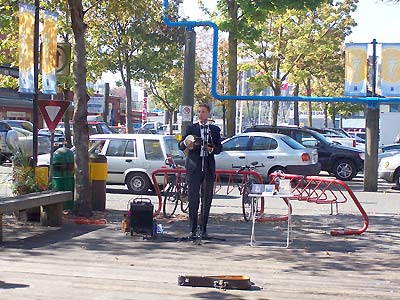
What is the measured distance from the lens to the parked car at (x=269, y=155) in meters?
18.8

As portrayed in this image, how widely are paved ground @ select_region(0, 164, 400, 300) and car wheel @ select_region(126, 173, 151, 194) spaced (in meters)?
3.94

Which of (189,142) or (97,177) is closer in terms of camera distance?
(189,142)

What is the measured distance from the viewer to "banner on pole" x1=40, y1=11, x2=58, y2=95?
13.5m

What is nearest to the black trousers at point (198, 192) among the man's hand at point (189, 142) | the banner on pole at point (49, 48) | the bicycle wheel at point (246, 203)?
the man's hand at point (189, 142)

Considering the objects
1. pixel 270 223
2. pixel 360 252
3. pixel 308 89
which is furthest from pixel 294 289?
pixel 308 89

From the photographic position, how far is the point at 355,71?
18.0 metres

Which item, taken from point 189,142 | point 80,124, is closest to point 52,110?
point 80,124

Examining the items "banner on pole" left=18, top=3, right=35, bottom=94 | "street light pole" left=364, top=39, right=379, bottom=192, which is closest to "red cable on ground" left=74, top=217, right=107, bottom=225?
"banner on pole" left=18, top=3, right=35, bottom=94

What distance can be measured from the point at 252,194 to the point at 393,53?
9.45 meters

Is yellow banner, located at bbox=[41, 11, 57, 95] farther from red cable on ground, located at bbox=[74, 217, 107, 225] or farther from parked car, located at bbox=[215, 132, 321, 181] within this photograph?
parked car, located at bbox=[215, 132, 321, 181]

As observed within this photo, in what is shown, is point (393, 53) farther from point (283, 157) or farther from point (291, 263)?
point (291, 263)

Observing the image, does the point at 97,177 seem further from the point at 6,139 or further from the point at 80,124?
the point at 6,139

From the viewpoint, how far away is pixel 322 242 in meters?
10.3

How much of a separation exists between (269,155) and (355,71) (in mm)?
3264
